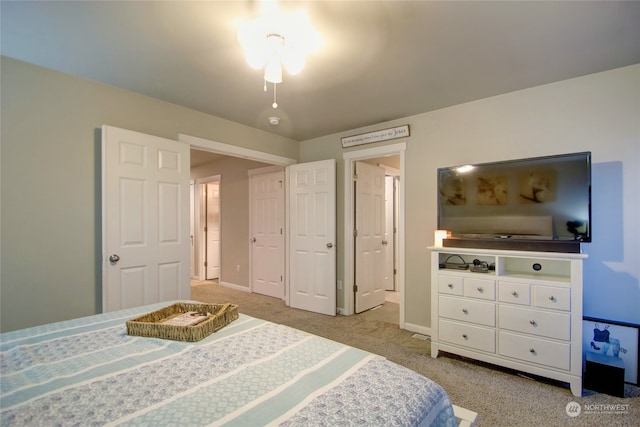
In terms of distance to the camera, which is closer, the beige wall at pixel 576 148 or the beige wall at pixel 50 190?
→ the beige wall at pixel 50 190

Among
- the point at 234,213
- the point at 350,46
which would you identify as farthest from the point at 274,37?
the point at 234,213

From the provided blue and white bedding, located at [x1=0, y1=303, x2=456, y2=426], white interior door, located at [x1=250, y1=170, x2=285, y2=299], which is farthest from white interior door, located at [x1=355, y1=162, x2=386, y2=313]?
blue and white bedding, located at [x1=0, y1=303, x2=456, y2=426]

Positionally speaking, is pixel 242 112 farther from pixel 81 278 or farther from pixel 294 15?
pixel 81 278

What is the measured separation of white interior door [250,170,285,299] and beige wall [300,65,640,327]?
2111 millimetres

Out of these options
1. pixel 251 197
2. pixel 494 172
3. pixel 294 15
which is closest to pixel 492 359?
pixel 494 172

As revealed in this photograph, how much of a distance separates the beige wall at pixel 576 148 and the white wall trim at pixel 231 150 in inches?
71.9

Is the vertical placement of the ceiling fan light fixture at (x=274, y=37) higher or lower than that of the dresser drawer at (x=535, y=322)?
higher

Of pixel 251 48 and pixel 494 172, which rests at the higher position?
pixel 251 48

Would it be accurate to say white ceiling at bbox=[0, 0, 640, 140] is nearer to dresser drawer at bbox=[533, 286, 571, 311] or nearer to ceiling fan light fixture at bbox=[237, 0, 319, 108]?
ceiling fan light fixture at bbox=[237, 0, 319, 108]

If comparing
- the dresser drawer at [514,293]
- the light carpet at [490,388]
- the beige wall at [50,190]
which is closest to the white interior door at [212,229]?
the light carpet at [490,388]

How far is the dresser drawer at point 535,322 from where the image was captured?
6.75 feet

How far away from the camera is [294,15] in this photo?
1658 mm

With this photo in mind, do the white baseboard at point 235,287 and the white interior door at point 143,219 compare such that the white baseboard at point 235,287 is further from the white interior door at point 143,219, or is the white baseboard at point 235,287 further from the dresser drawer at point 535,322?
the dresser drawer at point 535,322

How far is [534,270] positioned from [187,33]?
3114 millimetres
